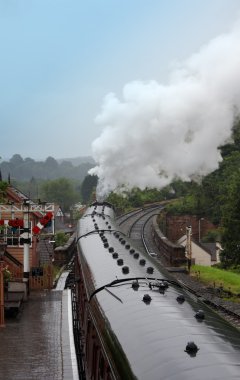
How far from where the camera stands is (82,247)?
1377 cm

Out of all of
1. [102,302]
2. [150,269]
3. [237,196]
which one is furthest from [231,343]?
[237,196]

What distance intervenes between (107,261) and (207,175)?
42063 mm

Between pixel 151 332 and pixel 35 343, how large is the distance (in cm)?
798

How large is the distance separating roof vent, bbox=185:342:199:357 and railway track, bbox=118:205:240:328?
251 inches

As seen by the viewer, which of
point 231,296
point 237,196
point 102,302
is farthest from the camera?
point 237,196

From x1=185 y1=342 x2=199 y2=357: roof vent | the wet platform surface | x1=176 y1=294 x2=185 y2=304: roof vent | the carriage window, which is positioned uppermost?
x1=176 y1=294 x2=185 y2=304: roof vent

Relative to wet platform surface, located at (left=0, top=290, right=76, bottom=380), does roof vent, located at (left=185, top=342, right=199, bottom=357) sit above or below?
above

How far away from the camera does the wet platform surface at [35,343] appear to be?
10.6 metres

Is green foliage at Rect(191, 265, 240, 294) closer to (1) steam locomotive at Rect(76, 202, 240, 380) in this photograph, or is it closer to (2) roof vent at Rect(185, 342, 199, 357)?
(1) steam locomotive at Rect(76, 202, 240, 380)

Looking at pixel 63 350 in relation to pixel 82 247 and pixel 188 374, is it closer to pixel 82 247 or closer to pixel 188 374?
pixel 82 247

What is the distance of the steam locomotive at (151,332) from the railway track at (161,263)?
9.54 feet

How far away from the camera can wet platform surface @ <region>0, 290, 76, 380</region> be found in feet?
34.9

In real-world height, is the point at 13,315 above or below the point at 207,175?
below

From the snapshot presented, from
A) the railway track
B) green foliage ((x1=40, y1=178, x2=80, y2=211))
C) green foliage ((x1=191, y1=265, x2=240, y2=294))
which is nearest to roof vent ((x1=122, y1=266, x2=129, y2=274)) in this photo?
the railway track
